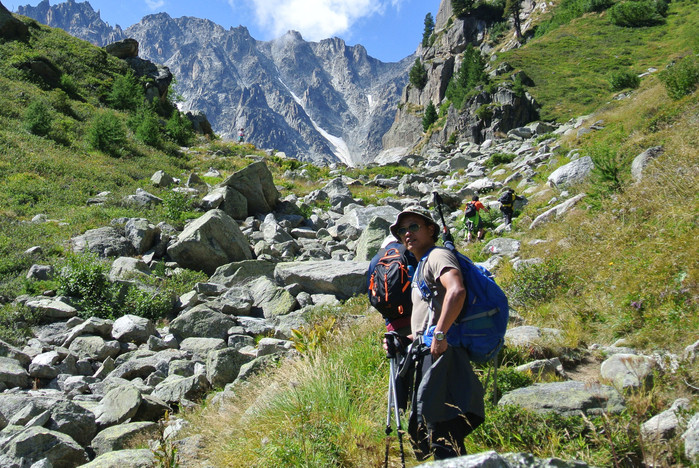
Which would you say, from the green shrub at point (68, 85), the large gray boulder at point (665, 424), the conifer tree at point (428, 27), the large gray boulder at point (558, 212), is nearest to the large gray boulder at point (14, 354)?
the large gray boulder at point (665, 424)

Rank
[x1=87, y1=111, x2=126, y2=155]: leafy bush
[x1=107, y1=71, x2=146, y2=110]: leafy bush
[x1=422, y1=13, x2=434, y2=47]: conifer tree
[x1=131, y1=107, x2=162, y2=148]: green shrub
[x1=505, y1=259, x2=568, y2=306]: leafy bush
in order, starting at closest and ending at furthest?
1. [x1=505, y1=259, x2=568, y2=306]: leafy bush
2. [x1=87, y1=111, x2=126, y2=155]: leafy bush
3. [x1=131, y1=107, x2=162, y2=148]: green shrub
4. [x1=107, y1=71, x2=146, y2=110]: leafy bush
5. [x1=422, y1=13, x2=434, y2=47]: conifer tree

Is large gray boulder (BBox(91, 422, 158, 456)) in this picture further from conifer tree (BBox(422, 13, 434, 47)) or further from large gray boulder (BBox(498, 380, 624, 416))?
conifer tree (BBox(422, 13, 434, 47))

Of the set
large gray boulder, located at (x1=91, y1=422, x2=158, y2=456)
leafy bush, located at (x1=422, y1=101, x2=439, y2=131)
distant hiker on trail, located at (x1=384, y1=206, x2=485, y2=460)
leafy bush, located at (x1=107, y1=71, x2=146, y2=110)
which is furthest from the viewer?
leafy bush, located at (x1=422, y1=101, x2=439, y2=131)

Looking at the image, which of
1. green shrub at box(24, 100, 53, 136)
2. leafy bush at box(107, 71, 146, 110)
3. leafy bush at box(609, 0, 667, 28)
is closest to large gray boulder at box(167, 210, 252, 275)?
green shrub at box(24, 100, 53, 136)

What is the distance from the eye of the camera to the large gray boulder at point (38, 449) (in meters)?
3.90

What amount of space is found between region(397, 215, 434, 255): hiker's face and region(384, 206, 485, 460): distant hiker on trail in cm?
38

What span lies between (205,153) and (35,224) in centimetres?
1495

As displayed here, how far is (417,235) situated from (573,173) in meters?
12.0

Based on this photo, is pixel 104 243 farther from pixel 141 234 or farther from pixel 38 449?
pixel 38 449

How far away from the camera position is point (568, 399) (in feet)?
12.1

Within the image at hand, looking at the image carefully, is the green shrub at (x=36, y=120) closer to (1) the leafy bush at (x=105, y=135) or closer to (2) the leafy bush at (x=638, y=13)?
(1) the leafy bush at (x=105, y=135)

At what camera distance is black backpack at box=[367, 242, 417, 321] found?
3.92 metres

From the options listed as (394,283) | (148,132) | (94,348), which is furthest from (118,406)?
(148,132)

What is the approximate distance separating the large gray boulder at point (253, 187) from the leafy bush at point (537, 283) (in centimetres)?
1032
